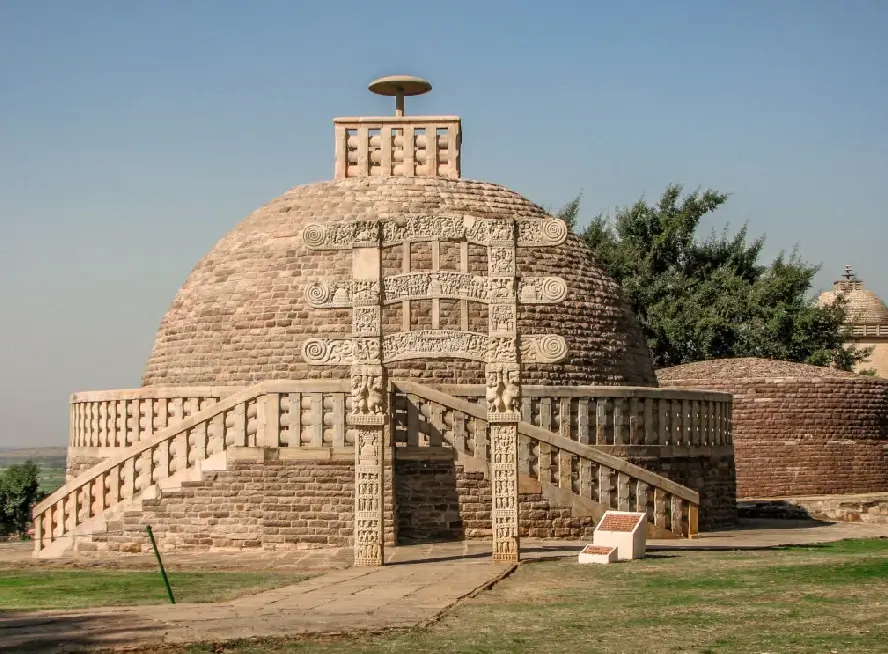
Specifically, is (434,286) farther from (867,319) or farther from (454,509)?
(867,319)

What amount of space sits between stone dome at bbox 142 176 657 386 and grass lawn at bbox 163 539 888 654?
27.8ft

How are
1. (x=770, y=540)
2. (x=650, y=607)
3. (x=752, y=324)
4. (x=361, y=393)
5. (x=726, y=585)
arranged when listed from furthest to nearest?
(x=752, y=324)
(x=770, y=540)
(x=361, y=393)
(x=726, y=585)
(x=650, y=607)

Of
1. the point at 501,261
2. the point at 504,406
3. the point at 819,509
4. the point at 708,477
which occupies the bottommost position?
the point at 819,509

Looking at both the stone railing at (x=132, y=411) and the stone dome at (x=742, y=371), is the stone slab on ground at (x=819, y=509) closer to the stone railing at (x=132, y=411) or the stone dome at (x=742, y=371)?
the stone dome at (x=742, y=371)

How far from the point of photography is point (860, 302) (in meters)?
53.4

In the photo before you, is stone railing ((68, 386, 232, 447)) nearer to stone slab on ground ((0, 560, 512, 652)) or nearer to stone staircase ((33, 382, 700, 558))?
stone staircase ((33, 382, 700, 558))

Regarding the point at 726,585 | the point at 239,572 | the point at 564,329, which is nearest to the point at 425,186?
the point at 564,329

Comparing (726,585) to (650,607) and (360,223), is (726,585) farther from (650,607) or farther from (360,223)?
(360,223)

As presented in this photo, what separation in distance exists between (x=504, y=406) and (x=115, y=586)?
4572 millimetres

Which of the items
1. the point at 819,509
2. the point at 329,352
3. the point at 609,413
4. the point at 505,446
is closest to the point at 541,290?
the point at 505,446

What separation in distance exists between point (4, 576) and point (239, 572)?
9.13 feet

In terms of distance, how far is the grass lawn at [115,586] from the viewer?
11.7 m

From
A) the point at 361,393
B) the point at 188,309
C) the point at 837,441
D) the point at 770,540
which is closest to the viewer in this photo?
the point at 361,393

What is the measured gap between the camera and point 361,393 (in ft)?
48.0
